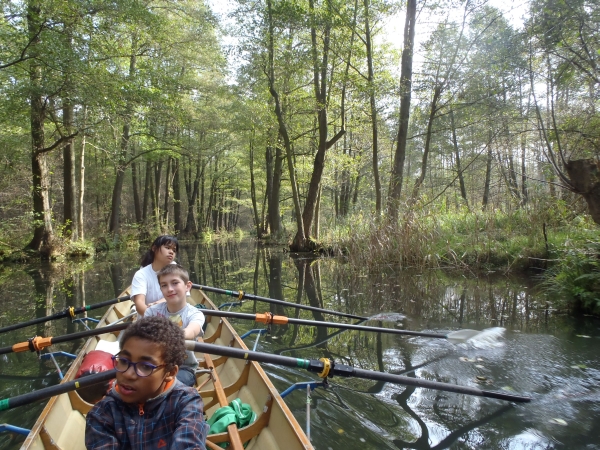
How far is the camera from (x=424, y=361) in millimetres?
4395

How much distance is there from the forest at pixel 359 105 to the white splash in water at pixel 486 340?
1787mm

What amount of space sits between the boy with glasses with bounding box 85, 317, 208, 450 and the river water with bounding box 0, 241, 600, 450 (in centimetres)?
145

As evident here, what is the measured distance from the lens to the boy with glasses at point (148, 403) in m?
1.60

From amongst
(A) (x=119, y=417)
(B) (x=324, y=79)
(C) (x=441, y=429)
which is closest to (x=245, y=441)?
(A) (x=119, y=417)

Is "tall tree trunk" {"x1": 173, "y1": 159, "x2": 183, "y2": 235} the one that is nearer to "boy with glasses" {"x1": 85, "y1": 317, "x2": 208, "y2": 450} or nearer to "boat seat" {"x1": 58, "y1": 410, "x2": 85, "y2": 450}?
"boat seat" {"x1": 58, "y1": 410, "x2": 85, "y2": 450}

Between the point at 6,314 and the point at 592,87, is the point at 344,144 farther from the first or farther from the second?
the point at 6,314

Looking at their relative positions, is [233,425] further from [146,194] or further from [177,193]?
[177,193]

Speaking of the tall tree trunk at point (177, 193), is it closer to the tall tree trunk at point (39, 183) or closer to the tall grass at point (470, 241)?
the tall tree trunk at point (39, 183)

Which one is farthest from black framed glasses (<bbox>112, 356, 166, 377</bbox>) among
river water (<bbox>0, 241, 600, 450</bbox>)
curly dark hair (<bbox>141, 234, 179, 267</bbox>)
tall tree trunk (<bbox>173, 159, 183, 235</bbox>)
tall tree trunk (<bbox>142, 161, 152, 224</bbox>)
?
tall tree trunk (<bbox>173, 159, 183, 235</bbox>)

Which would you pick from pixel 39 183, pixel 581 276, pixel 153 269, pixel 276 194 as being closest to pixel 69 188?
pixel 39 183

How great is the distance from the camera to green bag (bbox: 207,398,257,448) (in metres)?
2.47

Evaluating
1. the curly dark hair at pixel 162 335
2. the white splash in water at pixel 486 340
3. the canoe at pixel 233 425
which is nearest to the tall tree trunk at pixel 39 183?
the canoe at pixel 233 425

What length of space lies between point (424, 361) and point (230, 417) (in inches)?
108

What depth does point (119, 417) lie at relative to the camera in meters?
1.67
